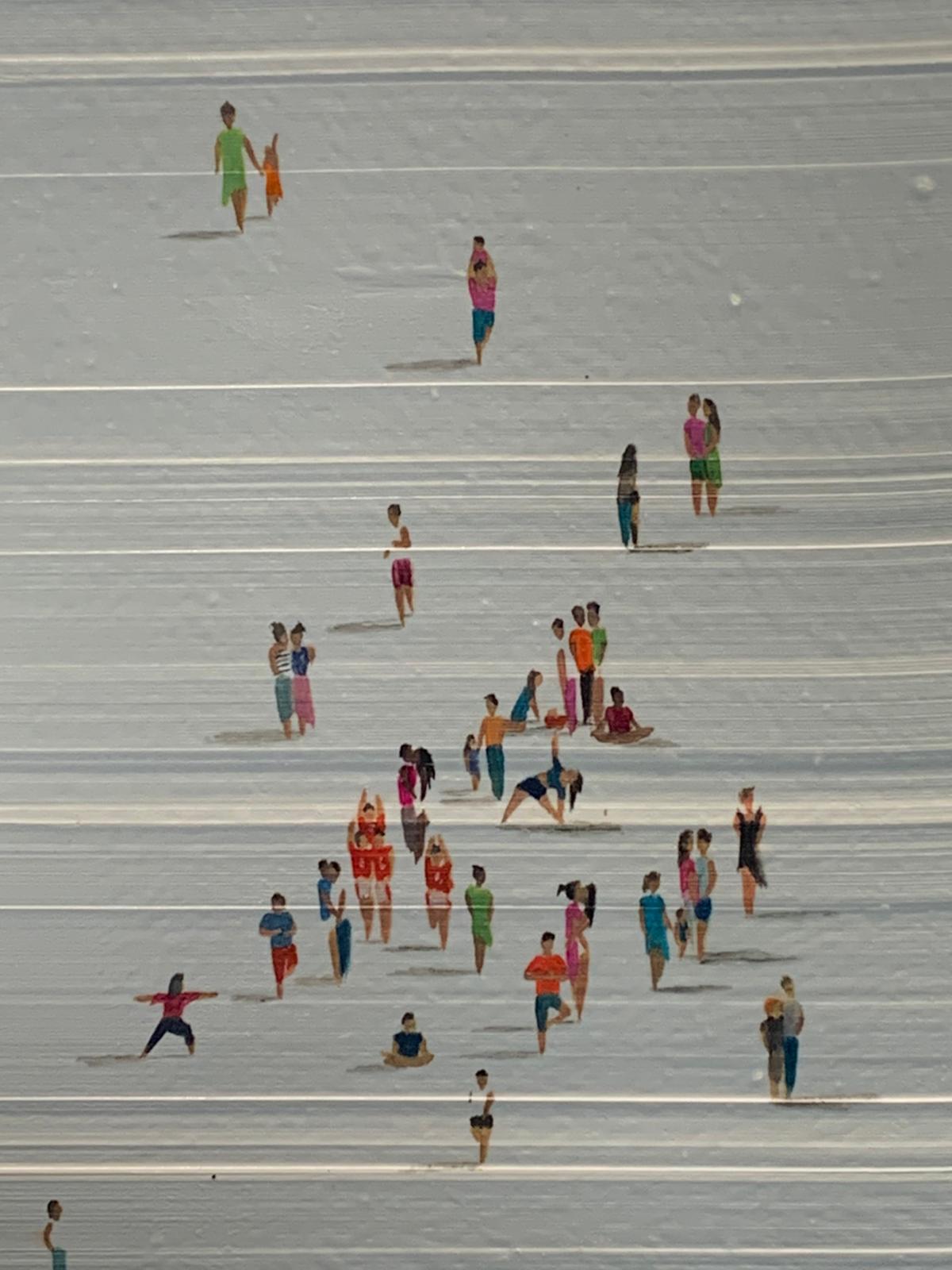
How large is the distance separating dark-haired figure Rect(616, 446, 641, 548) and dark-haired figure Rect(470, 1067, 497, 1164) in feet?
1.71

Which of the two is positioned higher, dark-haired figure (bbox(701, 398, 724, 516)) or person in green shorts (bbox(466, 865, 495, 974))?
dark-haired figure (bbox(701, 398, 724, 516))

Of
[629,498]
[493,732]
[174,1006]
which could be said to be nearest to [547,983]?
[493,732]

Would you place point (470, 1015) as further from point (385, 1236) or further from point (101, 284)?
point (101, 284)

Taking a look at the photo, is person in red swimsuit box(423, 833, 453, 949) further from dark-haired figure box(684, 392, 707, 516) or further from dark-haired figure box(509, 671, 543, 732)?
dark-haired figure box(684, 392, 707, 516)

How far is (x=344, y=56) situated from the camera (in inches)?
41.4

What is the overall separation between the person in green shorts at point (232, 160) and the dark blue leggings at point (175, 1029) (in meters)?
0.77

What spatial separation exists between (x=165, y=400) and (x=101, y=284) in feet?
0.41

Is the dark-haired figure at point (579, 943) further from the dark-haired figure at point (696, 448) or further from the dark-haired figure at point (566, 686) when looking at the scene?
the dark-haired figure at point (696, 448)

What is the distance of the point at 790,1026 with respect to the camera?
3.45 feet

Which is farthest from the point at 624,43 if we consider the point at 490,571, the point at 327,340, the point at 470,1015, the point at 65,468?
the point at 470,1015

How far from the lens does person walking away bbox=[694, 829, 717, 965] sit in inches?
41.5

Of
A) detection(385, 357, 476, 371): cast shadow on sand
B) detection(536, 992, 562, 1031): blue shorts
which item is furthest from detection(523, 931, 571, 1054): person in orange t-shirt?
detection(385, 357, 476, 371): cast shadow on sand

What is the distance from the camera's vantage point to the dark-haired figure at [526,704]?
1063mm

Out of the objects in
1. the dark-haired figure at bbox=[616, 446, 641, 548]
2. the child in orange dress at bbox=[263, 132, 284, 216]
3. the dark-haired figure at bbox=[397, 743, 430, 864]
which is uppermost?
the child in orange dress at bbox=[263, 132, 284, 216]
